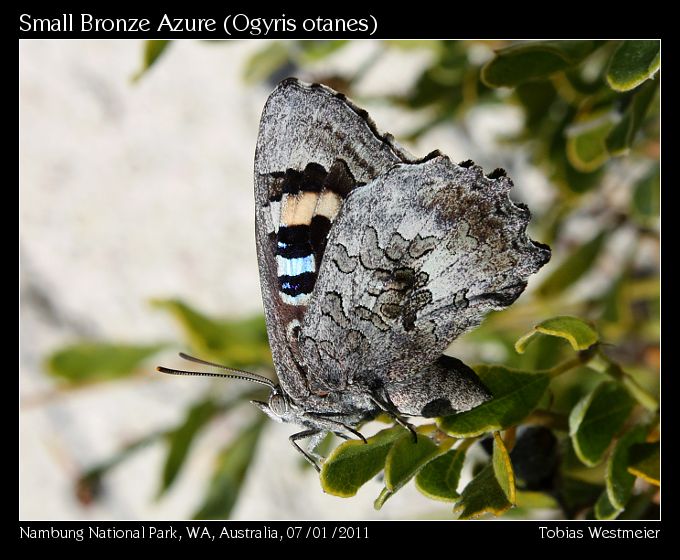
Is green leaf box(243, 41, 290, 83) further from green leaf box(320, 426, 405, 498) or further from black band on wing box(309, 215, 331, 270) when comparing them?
green leaf box(320, 426, 405, 498)

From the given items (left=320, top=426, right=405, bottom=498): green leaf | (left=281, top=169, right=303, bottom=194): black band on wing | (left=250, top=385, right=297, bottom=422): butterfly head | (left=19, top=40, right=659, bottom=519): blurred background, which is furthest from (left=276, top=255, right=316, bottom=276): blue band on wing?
(left=19, top=40, right=659, bottom=519): blurred background

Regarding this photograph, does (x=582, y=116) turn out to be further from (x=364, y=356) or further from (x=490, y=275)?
(x=364, y=356)

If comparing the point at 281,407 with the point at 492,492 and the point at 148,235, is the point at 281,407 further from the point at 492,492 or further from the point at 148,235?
the point at 148,235

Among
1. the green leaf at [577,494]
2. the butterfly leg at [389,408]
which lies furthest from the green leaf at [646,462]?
the butterfly leg at [389,408]

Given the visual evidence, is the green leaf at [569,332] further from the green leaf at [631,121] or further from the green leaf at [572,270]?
the green leaf at [572,270]
